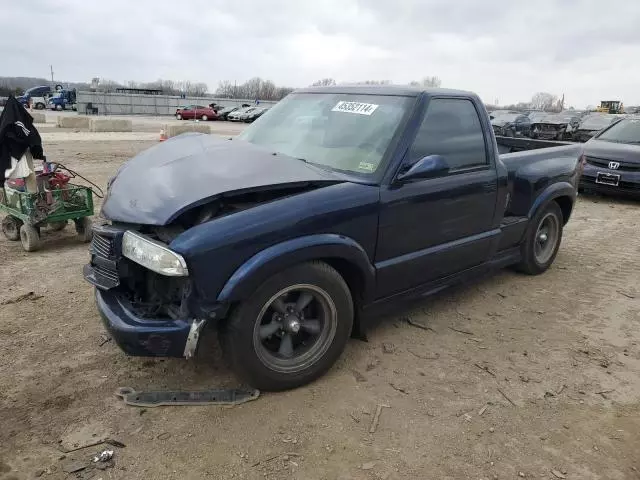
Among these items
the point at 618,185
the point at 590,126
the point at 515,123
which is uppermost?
the point at 515,123

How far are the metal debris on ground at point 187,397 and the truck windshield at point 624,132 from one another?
1063cm

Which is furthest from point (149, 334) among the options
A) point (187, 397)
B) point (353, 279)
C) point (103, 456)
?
point (353, 279)

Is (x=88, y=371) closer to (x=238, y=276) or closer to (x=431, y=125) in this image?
(x=238, y=276)

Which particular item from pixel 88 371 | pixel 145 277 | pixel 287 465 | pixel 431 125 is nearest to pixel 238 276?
pixel 145 277

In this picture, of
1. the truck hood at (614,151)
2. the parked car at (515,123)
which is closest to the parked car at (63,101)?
the parked car at (515,123)

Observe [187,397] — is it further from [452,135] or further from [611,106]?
[611,106]

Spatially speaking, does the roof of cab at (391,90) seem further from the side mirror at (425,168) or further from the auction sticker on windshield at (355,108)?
the side mirror at (425,168)

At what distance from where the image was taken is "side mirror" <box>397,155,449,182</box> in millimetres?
3430

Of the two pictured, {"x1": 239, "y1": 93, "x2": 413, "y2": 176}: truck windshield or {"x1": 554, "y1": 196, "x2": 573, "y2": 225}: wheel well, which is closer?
{"x1": 239, "y1": 93, "x2": 413, "y2": 176}: truck windshield

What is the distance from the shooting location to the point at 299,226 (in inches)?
118

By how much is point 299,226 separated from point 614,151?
30.4 ft

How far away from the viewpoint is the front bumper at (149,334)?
2.79 meters

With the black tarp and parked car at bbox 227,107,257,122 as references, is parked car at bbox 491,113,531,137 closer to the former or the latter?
the black tarp

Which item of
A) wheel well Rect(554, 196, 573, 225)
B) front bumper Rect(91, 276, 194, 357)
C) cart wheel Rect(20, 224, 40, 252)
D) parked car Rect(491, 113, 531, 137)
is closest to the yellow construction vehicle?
parked car Rect(491, 113, 531, 137)
